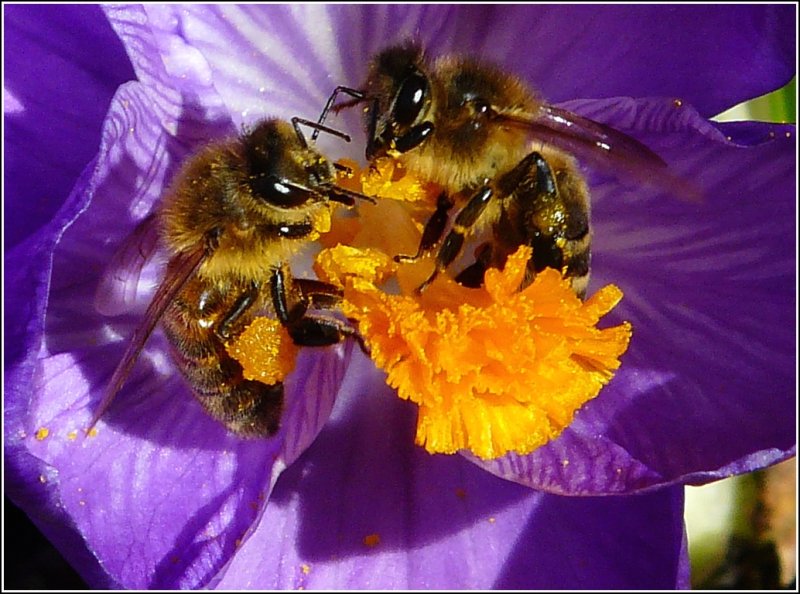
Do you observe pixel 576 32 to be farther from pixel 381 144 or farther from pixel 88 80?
pixel 88 80

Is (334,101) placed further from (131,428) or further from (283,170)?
(131,428)

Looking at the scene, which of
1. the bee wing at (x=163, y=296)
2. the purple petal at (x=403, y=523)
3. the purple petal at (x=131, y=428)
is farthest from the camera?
the purple petal at (x=403, y=523)

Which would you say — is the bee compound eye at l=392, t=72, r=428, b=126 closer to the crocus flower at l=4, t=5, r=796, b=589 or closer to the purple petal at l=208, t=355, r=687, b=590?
the crocus flower at l=4, t=5, r=796, b=589

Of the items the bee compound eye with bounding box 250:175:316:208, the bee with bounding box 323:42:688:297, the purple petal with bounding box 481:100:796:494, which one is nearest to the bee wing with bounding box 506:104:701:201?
the bee with bounding box 323:42:688:297

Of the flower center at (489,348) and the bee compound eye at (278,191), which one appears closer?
the bee compound eye at (278,191)

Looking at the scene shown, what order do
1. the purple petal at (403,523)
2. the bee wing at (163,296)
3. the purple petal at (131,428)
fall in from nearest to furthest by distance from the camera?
the bee wing at (163,296) < the purple petal at (131,428) < the purple petal at (403,523)

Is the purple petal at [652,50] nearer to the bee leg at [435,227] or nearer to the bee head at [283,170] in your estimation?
the bee leg at [435,227]

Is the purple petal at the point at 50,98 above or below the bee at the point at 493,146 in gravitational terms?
below

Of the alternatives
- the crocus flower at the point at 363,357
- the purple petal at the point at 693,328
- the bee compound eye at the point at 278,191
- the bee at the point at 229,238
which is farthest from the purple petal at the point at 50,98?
the purple petal at the point at 693,328
